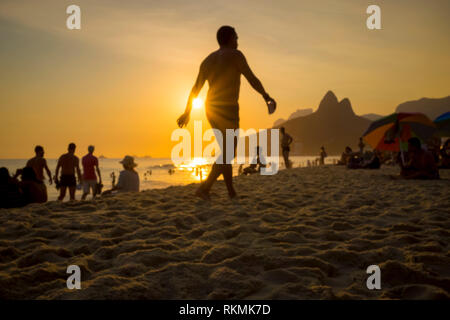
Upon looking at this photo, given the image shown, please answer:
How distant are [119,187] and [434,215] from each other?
551 cm

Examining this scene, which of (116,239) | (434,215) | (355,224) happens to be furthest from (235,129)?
(434,215)

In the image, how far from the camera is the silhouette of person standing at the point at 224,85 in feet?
14.9

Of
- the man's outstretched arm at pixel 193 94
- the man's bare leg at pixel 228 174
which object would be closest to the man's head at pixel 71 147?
the man's outstretched arm at pixel 193 94

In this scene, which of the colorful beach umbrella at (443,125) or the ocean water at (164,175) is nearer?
the colorful beach umbrella at (443,125)

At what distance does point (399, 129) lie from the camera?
949 centimetres

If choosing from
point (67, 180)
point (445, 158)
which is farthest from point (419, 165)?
point (67, 180)

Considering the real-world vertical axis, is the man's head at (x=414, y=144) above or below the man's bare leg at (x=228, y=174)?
above

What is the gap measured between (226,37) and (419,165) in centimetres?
662

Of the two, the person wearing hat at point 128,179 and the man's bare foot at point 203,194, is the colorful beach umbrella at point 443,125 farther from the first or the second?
the person wearing hat at point 128,179

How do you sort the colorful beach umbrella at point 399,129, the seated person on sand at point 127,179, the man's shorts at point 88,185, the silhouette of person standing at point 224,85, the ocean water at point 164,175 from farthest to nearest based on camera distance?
the ocean water at point 164,175, the colorful beach umbrella at point 399,129, the man's shorts at point 88,185, the seated person on sand at point 127,179, the silhouette of person standing at point 224,85

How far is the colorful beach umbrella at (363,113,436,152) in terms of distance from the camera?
31.3ft

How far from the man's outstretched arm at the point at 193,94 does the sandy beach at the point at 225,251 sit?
141 cm

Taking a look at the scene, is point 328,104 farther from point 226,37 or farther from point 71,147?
point 226,37
